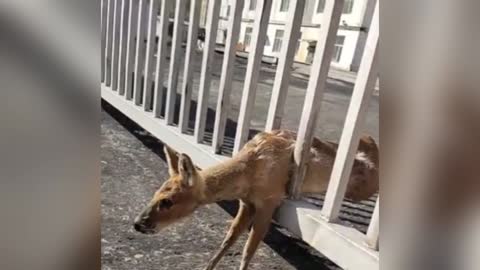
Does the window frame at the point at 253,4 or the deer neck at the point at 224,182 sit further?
the window frame at the point at 253,4

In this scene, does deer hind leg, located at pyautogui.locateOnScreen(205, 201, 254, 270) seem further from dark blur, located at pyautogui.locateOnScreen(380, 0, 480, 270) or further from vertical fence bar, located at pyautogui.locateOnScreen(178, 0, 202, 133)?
dark blur, located at pyautogui.locateOnScreen(380, 0, 480, 270)

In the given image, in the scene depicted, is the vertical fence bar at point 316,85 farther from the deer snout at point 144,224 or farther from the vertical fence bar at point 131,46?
the vertical fence bar at point 131,46

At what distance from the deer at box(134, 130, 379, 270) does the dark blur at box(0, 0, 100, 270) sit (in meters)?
0.60

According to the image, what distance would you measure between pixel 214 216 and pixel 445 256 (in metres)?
0.99

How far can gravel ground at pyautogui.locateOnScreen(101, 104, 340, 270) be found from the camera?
1.02 meters

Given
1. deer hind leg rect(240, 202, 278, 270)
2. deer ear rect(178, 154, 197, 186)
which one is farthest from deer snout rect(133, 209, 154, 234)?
deer hind leg rect(240, 202, 278, 270)

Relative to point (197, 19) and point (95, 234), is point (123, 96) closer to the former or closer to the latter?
point (197, 19)

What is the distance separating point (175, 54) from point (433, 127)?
1.21 m

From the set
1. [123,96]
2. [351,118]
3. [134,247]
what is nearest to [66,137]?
[351,118]

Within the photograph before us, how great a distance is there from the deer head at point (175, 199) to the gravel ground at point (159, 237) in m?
0.13

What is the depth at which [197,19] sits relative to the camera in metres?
1.28

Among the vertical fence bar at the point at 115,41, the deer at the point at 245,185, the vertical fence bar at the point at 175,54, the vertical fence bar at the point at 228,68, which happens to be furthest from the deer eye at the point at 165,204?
the vertical fence bar at the point at 115,41

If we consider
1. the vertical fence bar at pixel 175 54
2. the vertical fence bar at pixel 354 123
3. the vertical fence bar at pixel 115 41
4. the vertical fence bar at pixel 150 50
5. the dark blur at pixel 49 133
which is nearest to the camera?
the dark blur at pixel 49 133

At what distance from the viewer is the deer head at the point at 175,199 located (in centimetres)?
87
